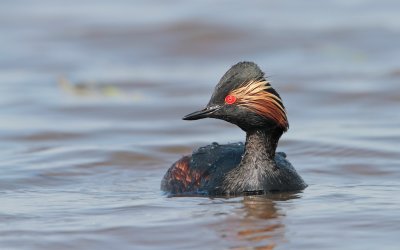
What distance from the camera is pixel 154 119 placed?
45.6ft

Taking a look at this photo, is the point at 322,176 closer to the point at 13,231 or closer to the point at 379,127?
the point at 379,127

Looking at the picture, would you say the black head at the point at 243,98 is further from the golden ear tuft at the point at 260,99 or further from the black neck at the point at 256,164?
the black neck at the point at 256,164

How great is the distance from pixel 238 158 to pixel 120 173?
168 cm

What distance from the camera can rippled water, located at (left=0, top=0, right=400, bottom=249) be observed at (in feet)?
27.5

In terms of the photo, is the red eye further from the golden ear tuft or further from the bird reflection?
the bird reflection

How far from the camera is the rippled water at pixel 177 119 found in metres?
8.38

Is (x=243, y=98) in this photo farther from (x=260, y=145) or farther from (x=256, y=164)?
(x=256, y=164)

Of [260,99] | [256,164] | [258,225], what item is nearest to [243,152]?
[256,164]

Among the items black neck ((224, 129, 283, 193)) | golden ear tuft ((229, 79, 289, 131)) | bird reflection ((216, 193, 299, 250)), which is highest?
golden ear tuft ((229, 79, 289, 131))

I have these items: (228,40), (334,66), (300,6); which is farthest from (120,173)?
(300,6)

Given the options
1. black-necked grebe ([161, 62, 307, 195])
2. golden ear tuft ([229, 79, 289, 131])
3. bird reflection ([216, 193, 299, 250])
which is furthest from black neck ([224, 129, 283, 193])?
golden ear tuft ([229, 79, 289, 131])

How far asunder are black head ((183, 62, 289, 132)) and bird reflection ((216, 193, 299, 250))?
713mm

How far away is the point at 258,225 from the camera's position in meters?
8.39

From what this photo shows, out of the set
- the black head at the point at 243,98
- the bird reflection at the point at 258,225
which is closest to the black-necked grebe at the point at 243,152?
the black head at the point at 243,98
